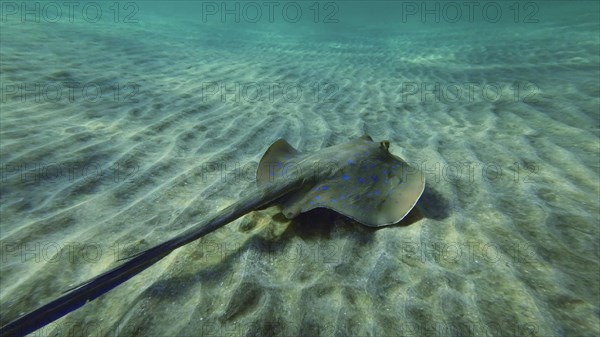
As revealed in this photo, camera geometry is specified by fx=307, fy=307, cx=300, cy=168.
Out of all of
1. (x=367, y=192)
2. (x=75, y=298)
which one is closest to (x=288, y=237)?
(x=367, y=192)

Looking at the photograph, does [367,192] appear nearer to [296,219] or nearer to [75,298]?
[296,219]

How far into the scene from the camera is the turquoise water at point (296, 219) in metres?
2.03

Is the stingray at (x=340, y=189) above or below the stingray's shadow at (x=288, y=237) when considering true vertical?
above

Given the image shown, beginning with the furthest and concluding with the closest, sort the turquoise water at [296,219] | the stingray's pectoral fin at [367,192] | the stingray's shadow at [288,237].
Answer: the stingray's pectoral fin at [367,192] < the stingray's shadow at [288,237] < the turquoise water at [296,219]

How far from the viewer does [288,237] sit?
108 inches

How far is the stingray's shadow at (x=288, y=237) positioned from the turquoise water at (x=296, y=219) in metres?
0.01

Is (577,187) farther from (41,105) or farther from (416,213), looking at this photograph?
(41,105)

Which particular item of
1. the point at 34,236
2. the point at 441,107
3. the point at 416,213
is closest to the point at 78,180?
the point at 34,236

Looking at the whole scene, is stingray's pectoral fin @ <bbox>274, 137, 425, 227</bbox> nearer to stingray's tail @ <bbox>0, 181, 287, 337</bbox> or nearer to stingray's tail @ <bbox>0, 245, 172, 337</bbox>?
stingray's tail @ <bbox>0, 181, 287, 337</bbox>

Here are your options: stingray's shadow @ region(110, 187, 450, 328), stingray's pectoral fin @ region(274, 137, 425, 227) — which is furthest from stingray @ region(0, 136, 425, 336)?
stingray's shadow @ region(110, 187, 450, 328)

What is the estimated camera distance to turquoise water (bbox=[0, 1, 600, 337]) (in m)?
2.03

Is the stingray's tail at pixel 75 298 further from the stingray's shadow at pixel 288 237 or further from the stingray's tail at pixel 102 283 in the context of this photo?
the stingray's shadow at pixel 288 237

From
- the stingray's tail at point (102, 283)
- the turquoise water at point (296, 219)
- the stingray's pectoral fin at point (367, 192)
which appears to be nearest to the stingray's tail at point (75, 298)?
the stingray's tail at point (102, 283)

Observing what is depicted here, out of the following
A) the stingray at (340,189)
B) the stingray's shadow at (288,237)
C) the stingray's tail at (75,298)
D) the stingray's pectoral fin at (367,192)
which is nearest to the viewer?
the stingray's tail at (75,298)
